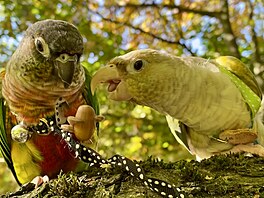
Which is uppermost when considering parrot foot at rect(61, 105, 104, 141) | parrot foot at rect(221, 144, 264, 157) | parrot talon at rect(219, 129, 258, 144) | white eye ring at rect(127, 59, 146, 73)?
white eye ring at rect(127, 59, 146, 73)

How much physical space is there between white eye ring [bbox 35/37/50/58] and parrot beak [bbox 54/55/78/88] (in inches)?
2.2

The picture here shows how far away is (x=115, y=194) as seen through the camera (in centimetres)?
101

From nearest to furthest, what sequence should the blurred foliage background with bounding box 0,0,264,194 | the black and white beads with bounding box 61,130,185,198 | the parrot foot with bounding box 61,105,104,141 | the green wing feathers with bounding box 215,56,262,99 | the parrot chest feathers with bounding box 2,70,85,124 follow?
the black and white beads with bounding box 61,130,185,198
the parrot foot with bounding box 61,105,104,141
the parrot chest feathers with bounding box 2,70,85,124
the green wing feathers with bounding box 215,56,262,99
the blurred foliage background with bounding box 0,0,264,194

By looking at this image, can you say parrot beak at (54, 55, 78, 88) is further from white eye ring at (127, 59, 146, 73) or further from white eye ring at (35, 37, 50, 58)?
white eye ring at (127, 59, 146, 73)

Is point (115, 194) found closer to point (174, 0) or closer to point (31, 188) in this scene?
point (31, 188)

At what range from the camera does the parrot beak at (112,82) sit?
5.08ft

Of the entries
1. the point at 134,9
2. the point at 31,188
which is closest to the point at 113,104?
the point at 134,9

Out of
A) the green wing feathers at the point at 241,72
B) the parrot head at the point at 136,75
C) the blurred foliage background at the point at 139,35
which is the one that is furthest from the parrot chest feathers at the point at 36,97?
the blurred foliage background at the point at 139,35

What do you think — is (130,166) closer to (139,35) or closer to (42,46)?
(42,46)

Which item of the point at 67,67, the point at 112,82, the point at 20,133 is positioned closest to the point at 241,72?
the point at 112,82

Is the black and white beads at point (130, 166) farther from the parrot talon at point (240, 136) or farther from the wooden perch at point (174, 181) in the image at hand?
the parrot talon at point (240, 136)

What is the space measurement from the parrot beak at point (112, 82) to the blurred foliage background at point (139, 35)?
1.60 m

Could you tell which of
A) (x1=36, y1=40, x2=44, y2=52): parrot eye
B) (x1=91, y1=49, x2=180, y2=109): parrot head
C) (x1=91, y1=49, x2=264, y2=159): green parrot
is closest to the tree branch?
(x1=91, y1=49, x2=264, y2=159): green parrot

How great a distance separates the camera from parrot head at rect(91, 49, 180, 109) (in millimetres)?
1578
